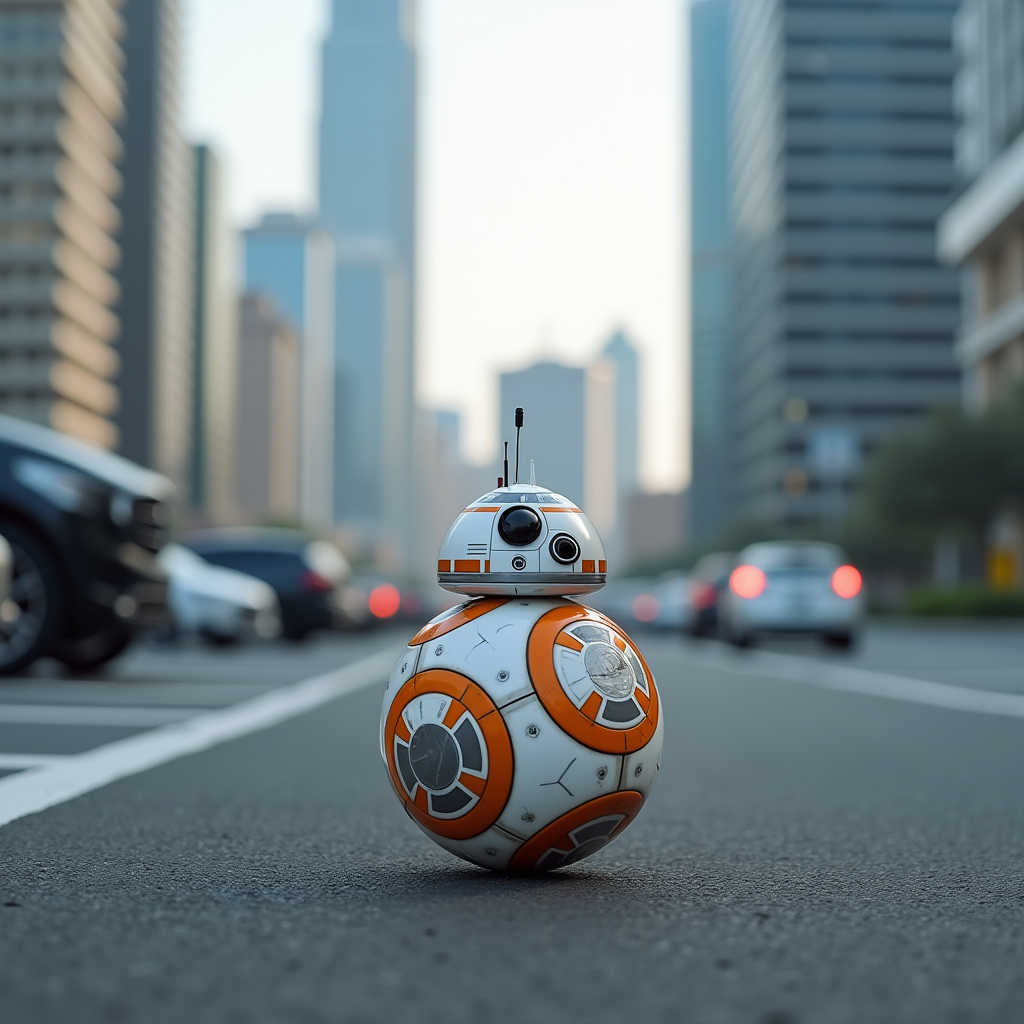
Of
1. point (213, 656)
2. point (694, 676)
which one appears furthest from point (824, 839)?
point (213, 656)

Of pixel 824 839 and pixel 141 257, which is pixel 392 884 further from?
pixel 141 257

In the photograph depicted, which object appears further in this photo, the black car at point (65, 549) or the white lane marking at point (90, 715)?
the black car at point (65, 549)

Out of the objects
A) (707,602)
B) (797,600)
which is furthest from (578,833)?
(707,602)

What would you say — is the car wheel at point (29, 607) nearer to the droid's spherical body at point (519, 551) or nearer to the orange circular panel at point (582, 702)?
the droid's spherical body at point (519, 551)

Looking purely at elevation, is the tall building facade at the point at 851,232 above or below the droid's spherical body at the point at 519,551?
above

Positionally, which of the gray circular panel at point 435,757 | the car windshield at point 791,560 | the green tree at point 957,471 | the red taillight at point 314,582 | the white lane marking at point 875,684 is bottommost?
the white lane marking at point 875,684

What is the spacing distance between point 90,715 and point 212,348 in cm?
16518

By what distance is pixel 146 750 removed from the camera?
7.59 metres

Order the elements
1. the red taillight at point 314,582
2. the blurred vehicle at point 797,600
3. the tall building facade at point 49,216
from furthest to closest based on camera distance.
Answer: the tall building facade at point 49,216 → the red taillight at point 314,582 → the blurred vehicle at point 797,600

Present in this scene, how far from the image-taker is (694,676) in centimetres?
1641

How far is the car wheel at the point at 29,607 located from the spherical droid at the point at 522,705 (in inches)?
314

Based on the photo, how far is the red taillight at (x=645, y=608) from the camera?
41094 millimetres

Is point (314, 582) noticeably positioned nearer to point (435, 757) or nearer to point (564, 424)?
point (564, 424)

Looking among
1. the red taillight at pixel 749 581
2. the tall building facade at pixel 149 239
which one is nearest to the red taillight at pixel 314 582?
the red taillight at pixel 749 581
